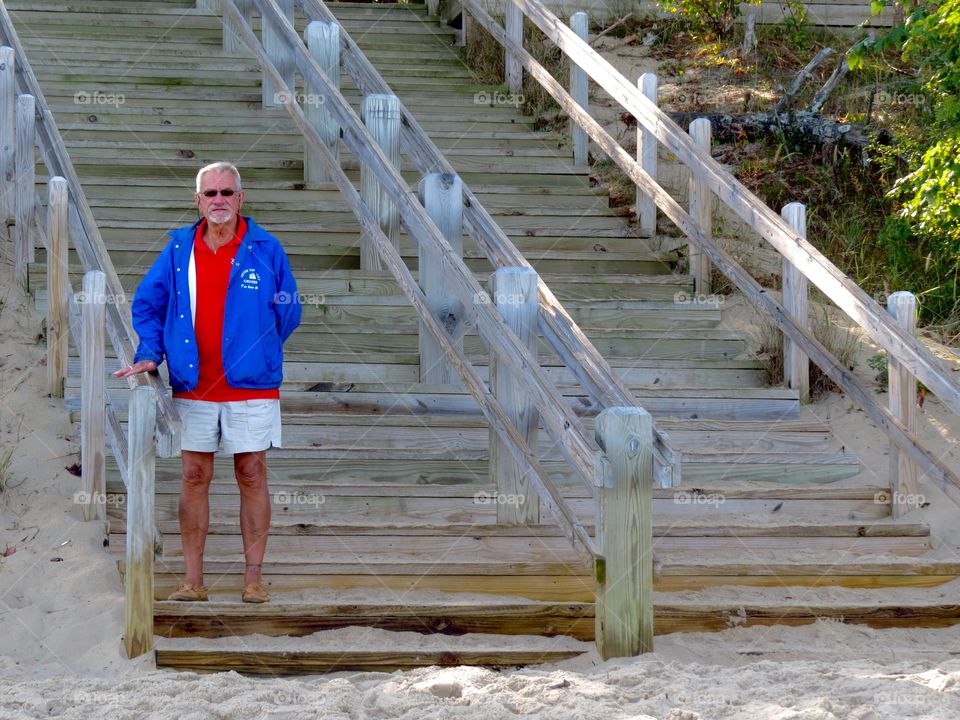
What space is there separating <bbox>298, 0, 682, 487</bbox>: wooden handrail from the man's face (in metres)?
1.22

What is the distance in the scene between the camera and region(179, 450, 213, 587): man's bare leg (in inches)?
166

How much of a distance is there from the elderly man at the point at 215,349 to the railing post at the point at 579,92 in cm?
427

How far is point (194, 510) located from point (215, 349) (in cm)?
51

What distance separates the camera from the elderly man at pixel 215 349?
166 inches

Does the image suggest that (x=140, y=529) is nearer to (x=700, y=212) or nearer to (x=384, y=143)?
(x=384, y=143)

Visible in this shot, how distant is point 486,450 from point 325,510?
74 centimetres

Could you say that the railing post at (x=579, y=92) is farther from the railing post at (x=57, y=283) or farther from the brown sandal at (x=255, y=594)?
the brown sandal at (x=255, y=594)

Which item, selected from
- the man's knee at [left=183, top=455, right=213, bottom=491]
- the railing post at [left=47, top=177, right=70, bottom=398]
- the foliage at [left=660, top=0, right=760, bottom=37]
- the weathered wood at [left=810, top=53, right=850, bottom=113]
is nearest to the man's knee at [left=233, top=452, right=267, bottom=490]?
the man's knee at [left=183, top=455, right=213, bottom=491]

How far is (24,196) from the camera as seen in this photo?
6.41m

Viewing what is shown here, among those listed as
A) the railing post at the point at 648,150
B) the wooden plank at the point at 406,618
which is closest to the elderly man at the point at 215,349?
the wooden plank at the point at 406,618

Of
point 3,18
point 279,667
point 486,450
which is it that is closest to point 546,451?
point 486,450

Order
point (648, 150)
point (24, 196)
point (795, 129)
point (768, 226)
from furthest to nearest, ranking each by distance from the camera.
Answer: point (795, 129) → point (648, 150) → point (24, 196) → point (768, 226)

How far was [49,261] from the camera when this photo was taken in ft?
18.2

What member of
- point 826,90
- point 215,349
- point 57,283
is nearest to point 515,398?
point 215,349
